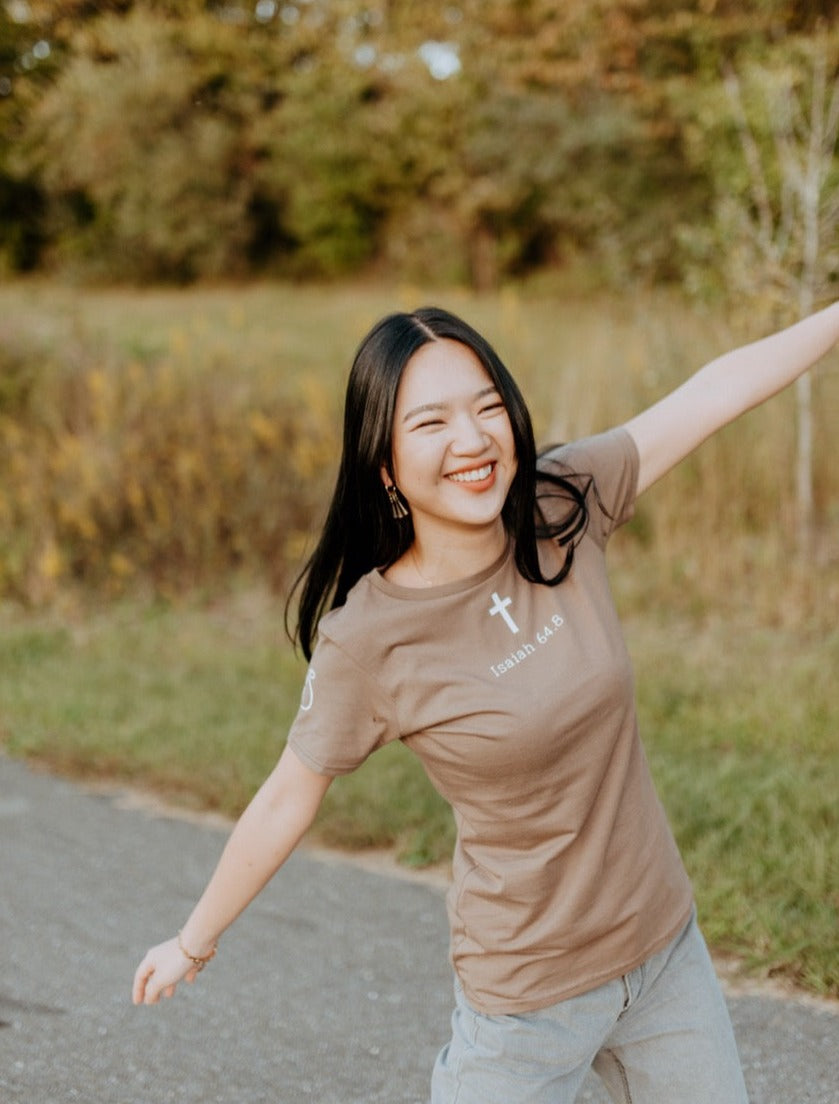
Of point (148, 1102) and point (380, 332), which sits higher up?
point (380, 332)

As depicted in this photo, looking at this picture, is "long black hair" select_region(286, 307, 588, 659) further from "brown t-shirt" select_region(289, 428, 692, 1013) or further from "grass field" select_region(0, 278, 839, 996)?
"grass field" select_region(0, 278, 839, 996)

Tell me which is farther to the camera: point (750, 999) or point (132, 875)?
point (132, 875)

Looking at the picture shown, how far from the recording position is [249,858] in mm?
2059

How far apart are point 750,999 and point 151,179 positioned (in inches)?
1032

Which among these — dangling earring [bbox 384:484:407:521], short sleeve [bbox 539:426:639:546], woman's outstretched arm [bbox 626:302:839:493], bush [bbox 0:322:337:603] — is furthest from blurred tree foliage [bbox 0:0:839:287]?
dangling earring [bbox 384:484:407:521]

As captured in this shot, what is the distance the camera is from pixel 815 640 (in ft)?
18.6

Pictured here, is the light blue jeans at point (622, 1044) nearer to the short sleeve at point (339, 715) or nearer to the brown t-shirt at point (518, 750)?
the brown t-shirt at point (518, 750)

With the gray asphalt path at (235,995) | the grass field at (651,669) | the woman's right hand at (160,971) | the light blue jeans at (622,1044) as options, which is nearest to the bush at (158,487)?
→ the grass field at (651,669)

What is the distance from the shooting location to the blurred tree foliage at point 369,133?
14.3 meters

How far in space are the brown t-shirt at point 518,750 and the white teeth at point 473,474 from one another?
0.50 feet

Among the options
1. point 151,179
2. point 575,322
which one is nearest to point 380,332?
point 575,322

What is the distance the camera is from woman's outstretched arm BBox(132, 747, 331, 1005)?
80.9 inches

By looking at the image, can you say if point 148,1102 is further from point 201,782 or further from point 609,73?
point 609,73

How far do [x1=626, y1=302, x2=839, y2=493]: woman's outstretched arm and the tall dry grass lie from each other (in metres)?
3.57
